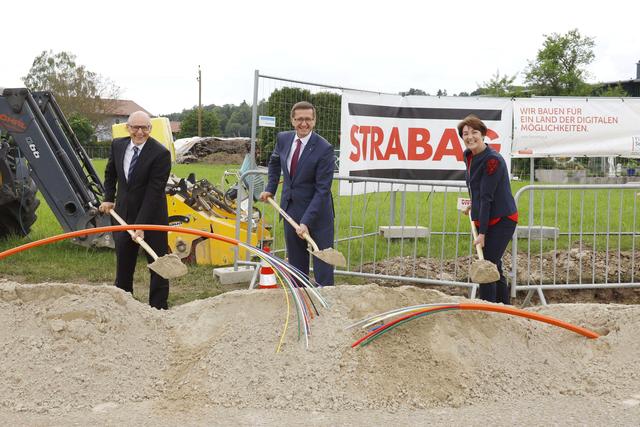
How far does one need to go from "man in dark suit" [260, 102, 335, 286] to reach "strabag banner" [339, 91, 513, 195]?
98.9 inches

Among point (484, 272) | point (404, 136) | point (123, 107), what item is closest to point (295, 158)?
point (484, 272)

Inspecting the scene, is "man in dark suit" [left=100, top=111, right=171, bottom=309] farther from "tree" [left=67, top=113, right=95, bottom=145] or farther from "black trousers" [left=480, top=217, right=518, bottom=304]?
"tree" [left=67, top=113, right=95, bottom=145]

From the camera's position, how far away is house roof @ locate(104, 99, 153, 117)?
220ft

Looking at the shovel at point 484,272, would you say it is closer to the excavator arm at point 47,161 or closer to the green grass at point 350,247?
the green grass at point 350,247

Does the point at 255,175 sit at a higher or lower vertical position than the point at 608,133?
lower

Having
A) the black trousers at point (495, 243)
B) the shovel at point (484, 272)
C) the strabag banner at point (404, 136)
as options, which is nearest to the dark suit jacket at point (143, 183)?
the shovel at point (484, 272)

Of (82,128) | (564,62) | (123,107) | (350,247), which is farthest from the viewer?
(123,107)

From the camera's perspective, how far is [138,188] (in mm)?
5656

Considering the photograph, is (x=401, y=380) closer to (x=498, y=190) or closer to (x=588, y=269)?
(x=498, y=190)

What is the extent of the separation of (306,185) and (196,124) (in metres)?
64.1

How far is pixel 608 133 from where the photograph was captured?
386 inches

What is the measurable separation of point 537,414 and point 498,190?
222 cm

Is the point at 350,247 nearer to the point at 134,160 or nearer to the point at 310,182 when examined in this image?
the point at 310,182

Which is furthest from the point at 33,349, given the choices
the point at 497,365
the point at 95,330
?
the point at 497,365
